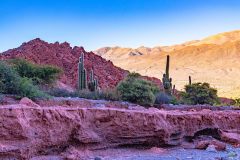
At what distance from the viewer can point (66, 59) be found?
156ft

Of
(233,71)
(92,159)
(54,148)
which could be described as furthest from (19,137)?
(233,71)

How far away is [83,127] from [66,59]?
33018 mm

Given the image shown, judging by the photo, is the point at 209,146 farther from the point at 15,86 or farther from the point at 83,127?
the point at 15,86

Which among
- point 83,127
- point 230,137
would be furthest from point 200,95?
point 83,127

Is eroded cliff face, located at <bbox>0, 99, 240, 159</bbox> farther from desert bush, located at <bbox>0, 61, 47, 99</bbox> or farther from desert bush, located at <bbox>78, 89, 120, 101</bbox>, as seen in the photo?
desert bush, located at <bbox>78, 89, 120, 101</bbox>

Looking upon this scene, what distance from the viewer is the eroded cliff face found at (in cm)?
1299

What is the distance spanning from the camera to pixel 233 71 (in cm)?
8169

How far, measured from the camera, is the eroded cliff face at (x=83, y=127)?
42.6 feet

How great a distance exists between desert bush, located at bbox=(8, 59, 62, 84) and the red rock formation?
9814mm

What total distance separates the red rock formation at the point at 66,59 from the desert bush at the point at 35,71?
981 cm

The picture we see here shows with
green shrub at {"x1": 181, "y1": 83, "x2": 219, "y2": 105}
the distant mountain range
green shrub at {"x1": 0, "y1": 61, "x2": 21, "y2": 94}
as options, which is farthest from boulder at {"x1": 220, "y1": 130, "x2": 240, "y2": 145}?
the distant mountain range

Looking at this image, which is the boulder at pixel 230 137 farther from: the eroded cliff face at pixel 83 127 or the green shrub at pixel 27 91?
the green shrub at pixel 27 91

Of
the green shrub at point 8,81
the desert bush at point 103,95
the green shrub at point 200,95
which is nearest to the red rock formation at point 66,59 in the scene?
the green shrub at point 200,95

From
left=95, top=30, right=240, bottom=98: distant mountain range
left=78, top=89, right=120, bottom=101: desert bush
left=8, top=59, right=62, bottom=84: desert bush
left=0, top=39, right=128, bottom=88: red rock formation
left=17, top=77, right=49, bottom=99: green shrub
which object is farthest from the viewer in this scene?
left=95, top=30, right=240, bottom=98: distant mountain range
